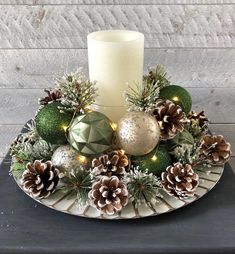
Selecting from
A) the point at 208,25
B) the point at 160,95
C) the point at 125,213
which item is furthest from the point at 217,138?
the point at 208,25

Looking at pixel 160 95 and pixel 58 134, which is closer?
pixel 58 134

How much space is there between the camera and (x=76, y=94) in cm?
66

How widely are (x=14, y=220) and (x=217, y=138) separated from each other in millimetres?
420

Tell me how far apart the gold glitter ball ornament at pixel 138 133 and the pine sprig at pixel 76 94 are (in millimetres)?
82

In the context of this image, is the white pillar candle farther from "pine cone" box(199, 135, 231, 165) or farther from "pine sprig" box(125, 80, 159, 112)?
"pine cone" box(199, 135, 231, 165)

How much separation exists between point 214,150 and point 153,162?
0.15 metres

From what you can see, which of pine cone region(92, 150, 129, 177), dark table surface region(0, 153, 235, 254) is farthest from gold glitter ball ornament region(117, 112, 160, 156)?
dark table surface region(0, 153, 235, 254)

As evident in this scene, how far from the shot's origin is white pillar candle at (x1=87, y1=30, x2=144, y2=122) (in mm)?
662

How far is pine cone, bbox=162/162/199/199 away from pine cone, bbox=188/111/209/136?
19 centimetres

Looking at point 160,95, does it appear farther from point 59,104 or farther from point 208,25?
point 208,25

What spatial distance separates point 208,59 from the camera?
1025 mm

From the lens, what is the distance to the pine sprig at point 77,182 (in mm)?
605

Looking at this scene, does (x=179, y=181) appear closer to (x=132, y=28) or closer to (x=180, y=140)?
(x=180, y=140)

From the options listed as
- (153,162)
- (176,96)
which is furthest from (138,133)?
(176,96)
